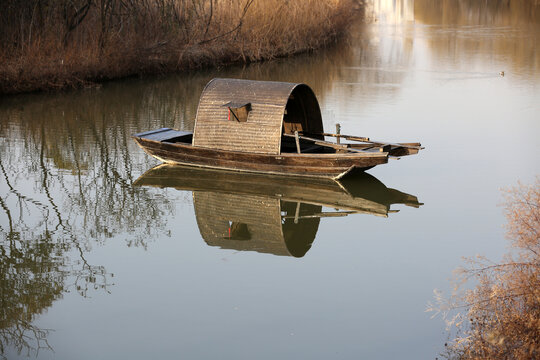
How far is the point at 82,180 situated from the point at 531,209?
27.2 ft

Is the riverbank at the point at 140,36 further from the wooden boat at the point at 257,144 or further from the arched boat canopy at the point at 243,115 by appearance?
the arched boat canopy at the point at 243,115

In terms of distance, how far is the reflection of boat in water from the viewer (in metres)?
10.6

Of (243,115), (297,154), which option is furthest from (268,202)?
(243,115)

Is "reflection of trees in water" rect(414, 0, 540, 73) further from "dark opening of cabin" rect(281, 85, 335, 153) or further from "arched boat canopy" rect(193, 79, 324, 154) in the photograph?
"arched boat canopy" rect(193, 79, 324, 154)

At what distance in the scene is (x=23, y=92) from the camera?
21.0 metres

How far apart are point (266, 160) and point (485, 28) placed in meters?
25.8

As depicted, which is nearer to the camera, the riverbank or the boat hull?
the boat hull

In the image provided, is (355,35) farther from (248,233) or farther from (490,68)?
(248,233)

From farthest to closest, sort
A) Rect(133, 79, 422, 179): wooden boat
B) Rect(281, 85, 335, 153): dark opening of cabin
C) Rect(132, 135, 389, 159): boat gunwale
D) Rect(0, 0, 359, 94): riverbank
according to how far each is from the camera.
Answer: Rect(0, 0, 359, 94): riverbank → Rect(281, 85, 335, 153): dark opening of cabin → Rect(133, 79, 422, 179): wooden boat → Rect(132, 135, 389, 159): boat gunwale

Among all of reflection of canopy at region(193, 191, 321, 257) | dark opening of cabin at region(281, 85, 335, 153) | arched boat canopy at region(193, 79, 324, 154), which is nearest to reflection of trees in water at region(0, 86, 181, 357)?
reflection of canopy at region(193, 191, 321, 257)

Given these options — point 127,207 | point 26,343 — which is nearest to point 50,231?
point 127,207

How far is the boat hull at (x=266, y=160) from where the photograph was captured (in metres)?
12.4

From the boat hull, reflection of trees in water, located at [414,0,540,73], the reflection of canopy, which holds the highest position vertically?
reflection of trees in water, located at [414,0,540,73]

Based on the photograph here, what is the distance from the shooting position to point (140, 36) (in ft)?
80.4
